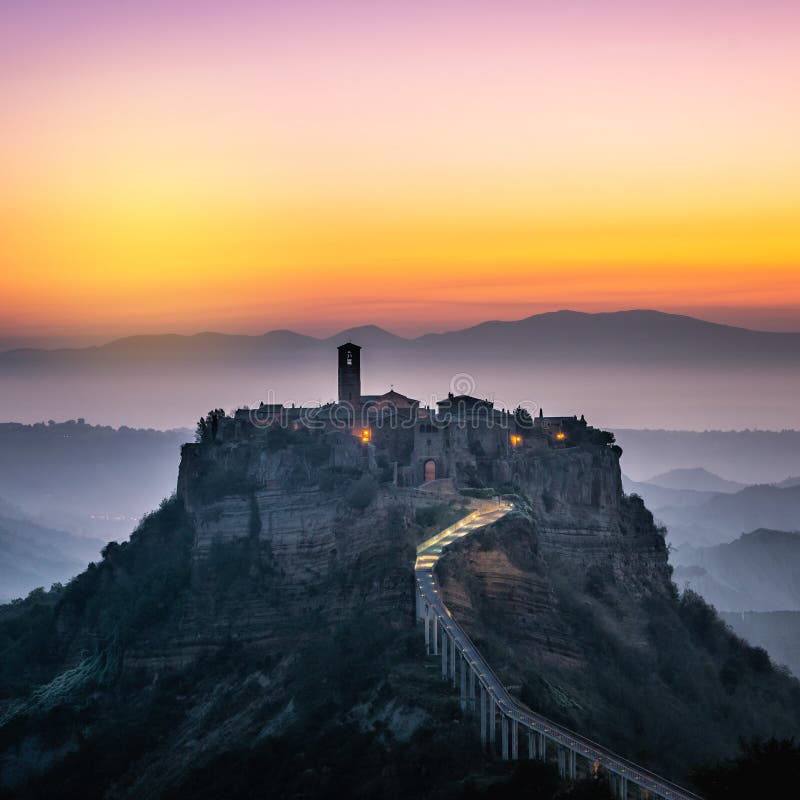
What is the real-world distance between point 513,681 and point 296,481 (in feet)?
78.7

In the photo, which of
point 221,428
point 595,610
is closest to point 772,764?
point 595,610

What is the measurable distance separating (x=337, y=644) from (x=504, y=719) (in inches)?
642

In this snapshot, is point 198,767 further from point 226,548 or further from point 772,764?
point 772,764

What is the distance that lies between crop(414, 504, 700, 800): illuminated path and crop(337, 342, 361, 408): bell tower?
23.8 m

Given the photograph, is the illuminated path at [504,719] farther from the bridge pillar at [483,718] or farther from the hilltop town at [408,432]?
the hilltop town at [408,432]

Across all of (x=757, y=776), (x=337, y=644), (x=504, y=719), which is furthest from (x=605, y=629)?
(x=757, y=776)

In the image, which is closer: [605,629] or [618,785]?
[618,785]

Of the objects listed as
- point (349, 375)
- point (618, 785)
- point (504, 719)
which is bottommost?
point (618, 785)

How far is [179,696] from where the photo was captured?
283 ft

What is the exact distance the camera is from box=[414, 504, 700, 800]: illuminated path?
201 feet

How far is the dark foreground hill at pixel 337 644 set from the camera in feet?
238

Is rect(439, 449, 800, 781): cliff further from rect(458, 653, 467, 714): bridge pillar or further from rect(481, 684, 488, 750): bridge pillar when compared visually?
rect(481, 684, 488, 750): bridge pillar

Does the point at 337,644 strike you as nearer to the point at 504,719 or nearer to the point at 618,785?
the point at 504,719

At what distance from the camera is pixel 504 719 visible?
2596 inches
